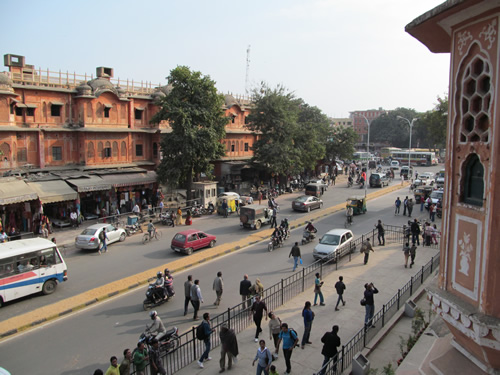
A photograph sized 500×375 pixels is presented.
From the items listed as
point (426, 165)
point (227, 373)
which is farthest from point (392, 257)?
point (426, 165)

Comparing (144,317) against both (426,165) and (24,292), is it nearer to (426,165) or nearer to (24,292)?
(24,292)

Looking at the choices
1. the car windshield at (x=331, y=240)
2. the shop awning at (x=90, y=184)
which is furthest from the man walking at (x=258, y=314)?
the shop awning at (x=90, y=184)

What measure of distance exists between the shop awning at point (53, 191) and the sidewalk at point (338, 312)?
1794cm

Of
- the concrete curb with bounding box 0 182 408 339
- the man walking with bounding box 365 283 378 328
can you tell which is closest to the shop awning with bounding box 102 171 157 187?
the concrete curb with bounding box 0 182 408 339

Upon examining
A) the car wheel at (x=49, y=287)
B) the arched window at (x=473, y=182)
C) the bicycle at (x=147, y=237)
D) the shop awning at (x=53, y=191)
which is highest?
the arched window at (x=473, y=182)

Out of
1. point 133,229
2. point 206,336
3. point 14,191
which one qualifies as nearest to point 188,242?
point 133,229

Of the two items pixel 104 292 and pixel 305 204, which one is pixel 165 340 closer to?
pixel 104 292

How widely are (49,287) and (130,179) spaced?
16.1 m

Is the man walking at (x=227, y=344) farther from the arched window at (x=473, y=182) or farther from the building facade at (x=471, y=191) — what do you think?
the arched window at (x=473, y=182)

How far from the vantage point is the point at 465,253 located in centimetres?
552

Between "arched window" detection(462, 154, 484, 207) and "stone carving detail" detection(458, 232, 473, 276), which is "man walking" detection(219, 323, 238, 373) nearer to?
"stone carving detail" detection(458, 232, 473, 276)

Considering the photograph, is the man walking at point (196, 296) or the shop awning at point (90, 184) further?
the shop awning at point (90, 184)

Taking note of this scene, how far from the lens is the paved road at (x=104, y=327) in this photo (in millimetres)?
10625

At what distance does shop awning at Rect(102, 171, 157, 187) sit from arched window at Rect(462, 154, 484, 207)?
88.4ft
